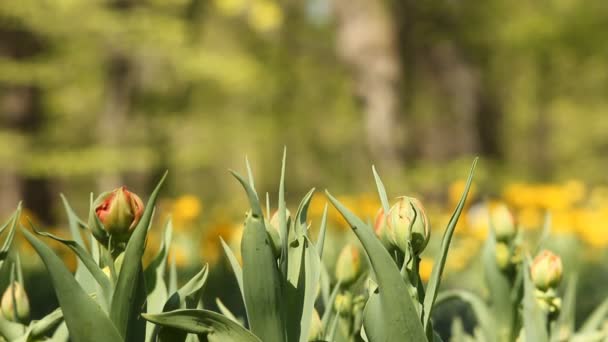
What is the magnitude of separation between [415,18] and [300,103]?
6260mm

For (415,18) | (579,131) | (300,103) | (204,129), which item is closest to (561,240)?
(415,18)

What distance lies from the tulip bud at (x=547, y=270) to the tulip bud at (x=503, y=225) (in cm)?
13

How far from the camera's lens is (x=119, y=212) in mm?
975

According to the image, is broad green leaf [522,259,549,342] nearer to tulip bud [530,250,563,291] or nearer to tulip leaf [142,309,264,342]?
tulip bud [530,250,563,291]

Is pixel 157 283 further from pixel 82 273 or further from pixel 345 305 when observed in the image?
pixel 345 305

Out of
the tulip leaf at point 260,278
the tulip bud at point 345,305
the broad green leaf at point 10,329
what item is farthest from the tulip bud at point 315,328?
the broad green leaf at point 10,329

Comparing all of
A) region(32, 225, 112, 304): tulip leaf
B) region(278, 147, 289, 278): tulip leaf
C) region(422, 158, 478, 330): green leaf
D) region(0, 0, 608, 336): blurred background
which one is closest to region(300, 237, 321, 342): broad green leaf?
region(278, 147, 289, 278): tulip leaf

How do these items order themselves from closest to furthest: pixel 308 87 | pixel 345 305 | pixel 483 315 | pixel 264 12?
pixel 345 305, pixel 483 315, pixel 264 12, pixel 308 87

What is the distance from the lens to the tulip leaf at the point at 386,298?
90 centimetres

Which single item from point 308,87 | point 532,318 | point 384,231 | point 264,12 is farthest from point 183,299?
point 308,87

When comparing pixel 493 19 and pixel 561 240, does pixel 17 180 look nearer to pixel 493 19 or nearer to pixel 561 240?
pixel 493 19

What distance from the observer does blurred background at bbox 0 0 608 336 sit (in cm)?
559

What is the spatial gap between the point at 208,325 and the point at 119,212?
0.17m

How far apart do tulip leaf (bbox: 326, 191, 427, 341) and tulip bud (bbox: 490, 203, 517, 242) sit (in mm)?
458
